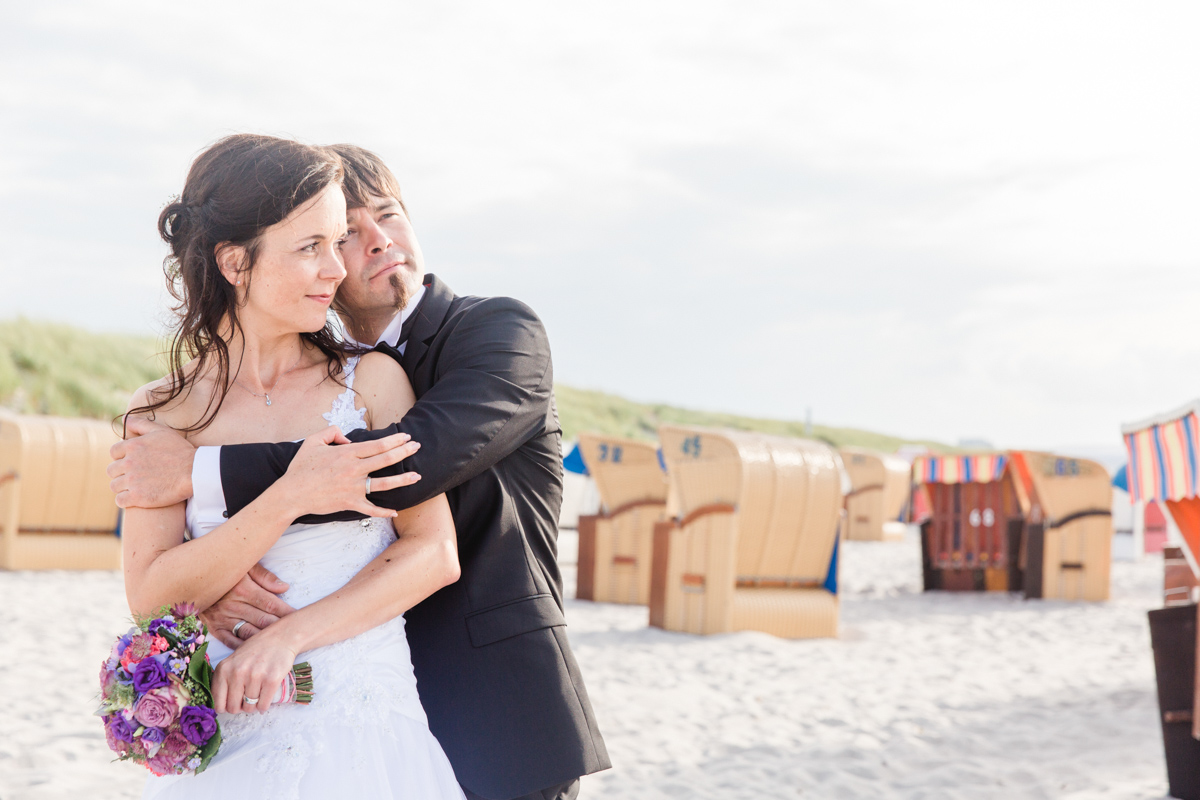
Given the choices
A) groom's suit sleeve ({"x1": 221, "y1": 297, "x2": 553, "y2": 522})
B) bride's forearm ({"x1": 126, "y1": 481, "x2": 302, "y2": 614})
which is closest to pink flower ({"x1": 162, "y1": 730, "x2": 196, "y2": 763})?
bride's forearm ({"x1": 126, "y1": 481, "x2": 302, "y2": 614})

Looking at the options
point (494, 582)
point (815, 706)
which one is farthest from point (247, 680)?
point (815, 706)

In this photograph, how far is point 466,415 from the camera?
174 centimetres

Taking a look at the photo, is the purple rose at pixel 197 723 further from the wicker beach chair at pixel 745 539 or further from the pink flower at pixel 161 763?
the wicker beach chair at pixel 745 539

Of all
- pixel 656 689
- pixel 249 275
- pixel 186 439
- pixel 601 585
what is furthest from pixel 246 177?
pixel 601 585

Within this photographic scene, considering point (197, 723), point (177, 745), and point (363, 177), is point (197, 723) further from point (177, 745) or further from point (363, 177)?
point (363, 177)

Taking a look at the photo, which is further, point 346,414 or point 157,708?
point 346,414

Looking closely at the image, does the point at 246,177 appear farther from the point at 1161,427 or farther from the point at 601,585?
the point at 601,585

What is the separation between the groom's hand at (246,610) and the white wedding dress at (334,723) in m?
0.03

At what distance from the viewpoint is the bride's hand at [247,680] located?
1607 mm

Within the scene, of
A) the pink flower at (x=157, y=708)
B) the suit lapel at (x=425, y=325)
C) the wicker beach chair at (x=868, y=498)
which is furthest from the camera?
the wicker beach chair at (x=868, y=498)

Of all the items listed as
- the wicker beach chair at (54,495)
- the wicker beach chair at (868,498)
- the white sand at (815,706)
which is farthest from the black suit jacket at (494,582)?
the wicker beach chair at (868,498)

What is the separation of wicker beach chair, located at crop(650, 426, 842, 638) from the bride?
20.8 ft

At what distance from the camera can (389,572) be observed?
1.73 metres

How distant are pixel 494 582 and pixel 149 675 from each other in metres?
0.62
